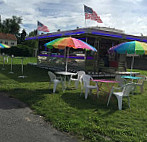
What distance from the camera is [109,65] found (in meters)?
15.3

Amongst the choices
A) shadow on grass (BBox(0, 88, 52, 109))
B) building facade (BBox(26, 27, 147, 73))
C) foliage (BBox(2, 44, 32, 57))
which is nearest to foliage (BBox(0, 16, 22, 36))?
foliage (BBox(2, 44, 32, 57))

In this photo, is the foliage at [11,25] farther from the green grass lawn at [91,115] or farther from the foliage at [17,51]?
the green grass lawn at [91,115]

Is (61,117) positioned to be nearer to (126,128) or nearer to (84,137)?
(84,137)

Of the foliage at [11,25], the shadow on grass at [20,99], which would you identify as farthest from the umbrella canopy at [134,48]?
the foliage at [11,25]

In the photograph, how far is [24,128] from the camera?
4.07 meters

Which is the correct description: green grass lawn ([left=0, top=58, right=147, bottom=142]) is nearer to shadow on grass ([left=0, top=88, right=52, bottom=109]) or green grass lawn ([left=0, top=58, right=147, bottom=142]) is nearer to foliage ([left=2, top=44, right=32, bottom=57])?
shadow on grass ([left=0, top=88, right=52, bottom=109])

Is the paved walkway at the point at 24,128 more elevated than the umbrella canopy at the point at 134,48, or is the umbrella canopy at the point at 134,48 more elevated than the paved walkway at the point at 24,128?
the umbrella canopy at the point at 134,48

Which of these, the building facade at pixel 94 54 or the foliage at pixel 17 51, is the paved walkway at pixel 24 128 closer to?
the building facade at pixel 94 54

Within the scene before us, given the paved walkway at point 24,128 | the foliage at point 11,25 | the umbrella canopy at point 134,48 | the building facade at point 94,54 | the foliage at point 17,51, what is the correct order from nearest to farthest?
1. the paved walkway at point 24,128
2. the umbrella canopy at point 134,48
3. the building facade at point 94,54
4. the foliage at point 17,51
5. the foliage at point 11,25

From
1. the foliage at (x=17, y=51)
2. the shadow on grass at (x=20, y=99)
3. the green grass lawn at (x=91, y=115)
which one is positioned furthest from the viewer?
the foliage at (x=17, y=51)

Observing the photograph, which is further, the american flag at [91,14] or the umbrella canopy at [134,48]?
the american flag at [91,14]

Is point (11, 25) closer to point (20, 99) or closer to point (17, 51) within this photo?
point (17, 51)

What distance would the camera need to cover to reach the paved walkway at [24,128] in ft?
11.9

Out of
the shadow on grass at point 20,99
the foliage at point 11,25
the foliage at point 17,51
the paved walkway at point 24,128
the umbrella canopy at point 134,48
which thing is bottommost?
the paved walkway at point 24,128
